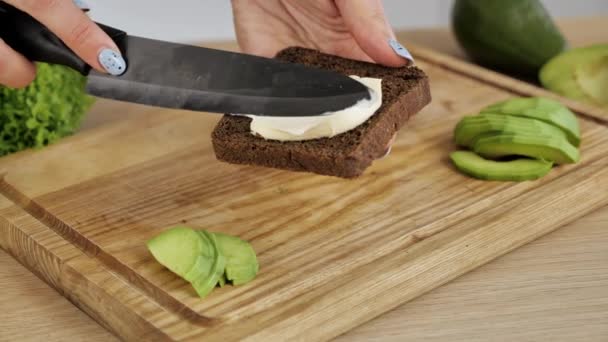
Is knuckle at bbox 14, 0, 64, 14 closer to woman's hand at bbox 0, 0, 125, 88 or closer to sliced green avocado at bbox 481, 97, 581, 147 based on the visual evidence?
woman's hand at bbox 0, 0, 125, 88

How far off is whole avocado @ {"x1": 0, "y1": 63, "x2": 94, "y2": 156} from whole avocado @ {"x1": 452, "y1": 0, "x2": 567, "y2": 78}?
5.23 feet

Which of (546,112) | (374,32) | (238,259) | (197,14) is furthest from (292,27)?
(197,14)

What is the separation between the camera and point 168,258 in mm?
2064

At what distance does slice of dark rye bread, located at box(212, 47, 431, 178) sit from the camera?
233cm

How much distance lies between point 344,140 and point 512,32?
1.36m

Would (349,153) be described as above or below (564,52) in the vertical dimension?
above

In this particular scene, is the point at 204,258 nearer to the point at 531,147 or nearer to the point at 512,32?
the point at 531,147

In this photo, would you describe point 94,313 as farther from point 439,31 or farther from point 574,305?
point 439,31

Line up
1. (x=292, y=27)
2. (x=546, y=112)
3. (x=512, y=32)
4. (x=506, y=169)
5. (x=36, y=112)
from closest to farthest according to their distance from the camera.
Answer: (x=506, y=169)
(x=546, y=112)
(x=36, y=112)
(x=292, y=27)
(x=512, y=32)

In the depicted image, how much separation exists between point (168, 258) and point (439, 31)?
236 cm

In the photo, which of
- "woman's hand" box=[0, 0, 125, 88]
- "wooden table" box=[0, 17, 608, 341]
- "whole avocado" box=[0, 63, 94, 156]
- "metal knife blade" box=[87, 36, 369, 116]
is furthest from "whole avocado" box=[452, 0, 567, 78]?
"woman's hand" box=[0, 0, 125, 88]

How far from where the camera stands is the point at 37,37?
231cm

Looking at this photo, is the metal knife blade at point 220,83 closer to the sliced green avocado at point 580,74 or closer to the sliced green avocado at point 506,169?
the sliced green avocado at point 506,169

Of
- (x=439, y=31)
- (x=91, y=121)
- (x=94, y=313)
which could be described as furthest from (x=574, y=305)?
(x=439, y=31)
